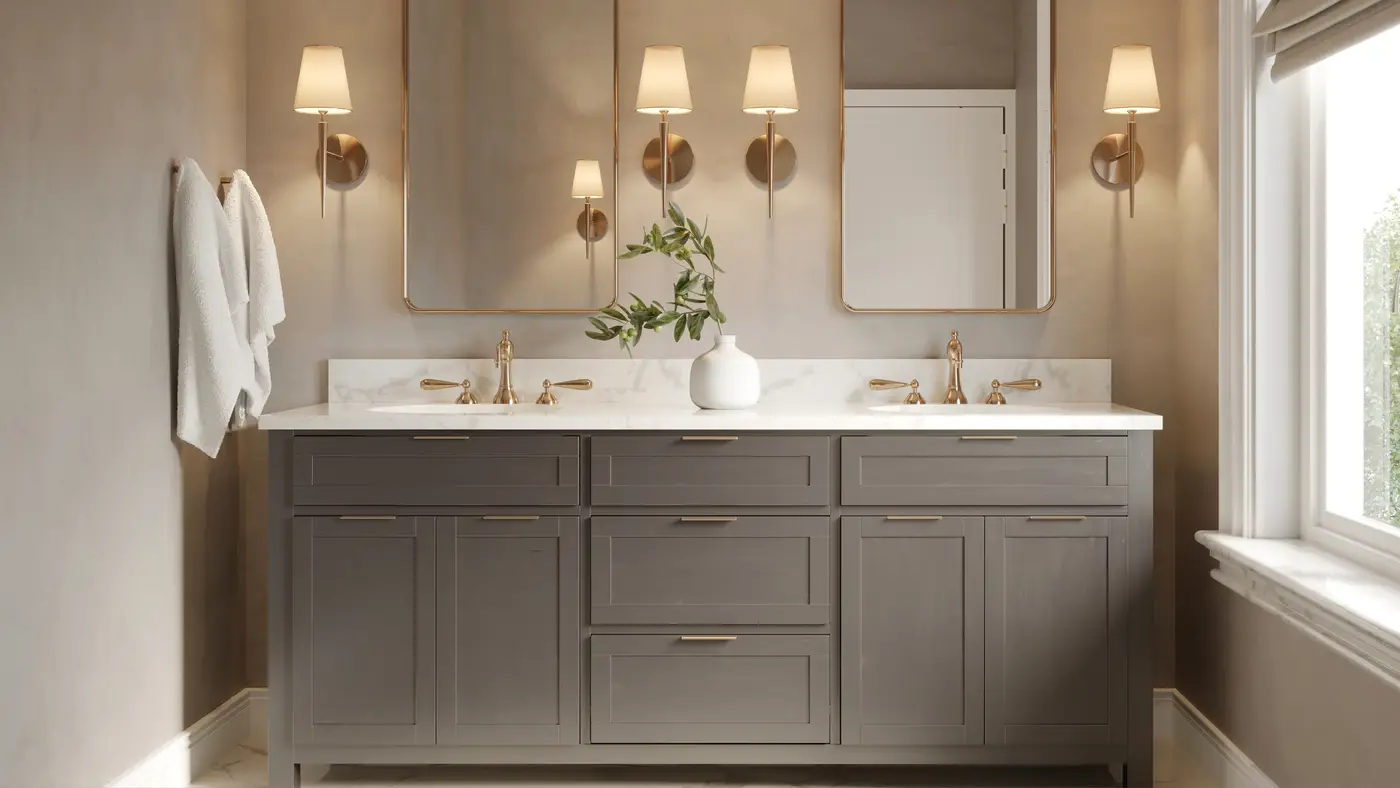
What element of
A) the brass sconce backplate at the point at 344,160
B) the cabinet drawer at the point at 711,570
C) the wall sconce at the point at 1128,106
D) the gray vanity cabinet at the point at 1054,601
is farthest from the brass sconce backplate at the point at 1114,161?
the brass sconce backplate at the point at 344,160

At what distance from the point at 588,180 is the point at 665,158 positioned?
0.22 m

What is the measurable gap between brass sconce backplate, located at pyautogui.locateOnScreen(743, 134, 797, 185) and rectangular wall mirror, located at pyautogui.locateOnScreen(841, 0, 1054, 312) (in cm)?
15

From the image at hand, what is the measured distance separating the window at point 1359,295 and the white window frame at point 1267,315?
0.08 feet

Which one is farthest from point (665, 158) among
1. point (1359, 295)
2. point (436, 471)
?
point (1359, 295)

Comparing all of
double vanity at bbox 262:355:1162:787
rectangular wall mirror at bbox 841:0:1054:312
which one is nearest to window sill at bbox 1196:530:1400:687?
double vanity at bbox 262:355:1162:787

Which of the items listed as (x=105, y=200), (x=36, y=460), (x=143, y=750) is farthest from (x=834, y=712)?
(x=105, y=200)

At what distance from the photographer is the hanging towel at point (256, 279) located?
112 inches

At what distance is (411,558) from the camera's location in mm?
2625

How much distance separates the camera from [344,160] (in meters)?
3.10

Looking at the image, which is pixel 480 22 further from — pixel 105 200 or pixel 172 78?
pixel 105 200

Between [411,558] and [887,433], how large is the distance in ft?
3.73

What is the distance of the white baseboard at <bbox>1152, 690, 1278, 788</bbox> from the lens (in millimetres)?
2549

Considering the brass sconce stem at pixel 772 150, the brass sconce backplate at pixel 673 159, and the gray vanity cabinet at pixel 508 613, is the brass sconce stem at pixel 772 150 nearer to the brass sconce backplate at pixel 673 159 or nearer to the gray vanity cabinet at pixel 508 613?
the brass sconce backplate at pixel 673 159

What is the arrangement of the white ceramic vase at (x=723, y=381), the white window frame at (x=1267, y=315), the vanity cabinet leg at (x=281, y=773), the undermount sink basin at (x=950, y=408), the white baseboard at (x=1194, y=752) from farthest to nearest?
the undermount sink basin at (x=950, y=408), the white ceramic vase at (x=723, y=381), the vanity cabinet leg at (x=281, y=773), the white baseboard at (x=1194, y=752), the white window frame at (x=1267, y=315)
